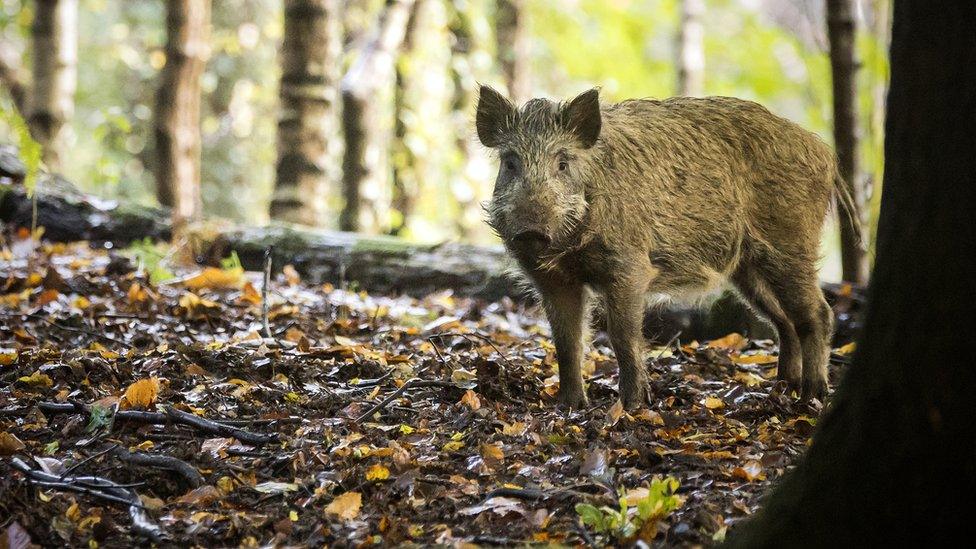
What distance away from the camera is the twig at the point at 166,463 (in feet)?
13.1

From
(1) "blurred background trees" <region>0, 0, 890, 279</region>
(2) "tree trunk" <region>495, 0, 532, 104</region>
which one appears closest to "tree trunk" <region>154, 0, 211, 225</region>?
(1) "blurred background trees" <region>0, 0, 890, 279</region>

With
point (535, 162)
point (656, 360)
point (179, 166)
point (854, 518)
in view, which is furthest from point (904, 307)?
point (179, 166)

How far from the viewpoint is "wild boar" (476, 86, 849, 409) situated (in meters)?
5.21

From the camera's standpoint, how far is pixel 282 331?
6.32 m

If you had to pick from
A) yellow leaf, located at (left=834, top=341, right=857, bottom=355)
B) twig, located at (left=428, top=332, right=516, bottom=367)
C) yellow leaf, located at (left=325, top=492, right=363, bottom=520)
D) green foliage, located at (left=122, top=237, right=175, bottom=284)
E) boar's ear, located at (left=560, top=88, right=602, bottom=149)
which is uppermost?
boar's ear, located at (left=560, top=88, right=602, bottom=149)

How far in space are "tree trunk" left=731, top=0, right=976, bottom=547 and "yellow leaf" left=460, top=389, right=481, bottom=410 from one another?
2.37m

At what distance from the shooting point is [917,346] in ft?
8.28

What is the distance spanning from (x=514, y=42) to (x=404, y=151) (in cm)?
361

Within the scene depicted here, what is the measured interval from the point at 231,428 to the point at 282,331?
6.41ft

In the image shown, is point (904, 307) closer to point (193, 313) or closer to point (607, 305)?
point (607, 305)

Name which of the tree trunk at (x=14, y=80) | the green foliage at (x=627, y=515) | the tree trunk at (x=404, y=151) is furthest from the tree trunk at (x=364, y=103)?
the green foliage at (x=627, y=515)

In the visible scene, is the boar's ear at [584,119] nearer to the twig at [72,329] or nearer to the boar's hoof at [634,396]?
the boar's hoof at [634,396]

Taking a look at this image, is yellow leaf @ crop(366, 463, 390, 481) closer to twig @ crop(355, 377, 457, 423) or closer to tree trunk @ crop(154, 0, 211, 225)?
twig @ crop(355, 377, 457, 423)

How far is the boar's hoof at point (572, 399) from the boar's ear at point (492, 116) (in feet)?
4.62
